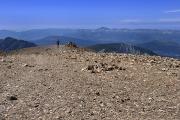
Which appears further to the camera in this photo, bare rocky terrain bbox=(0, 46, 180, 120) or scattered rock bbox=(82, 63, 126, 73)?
scattered rock bbox=(82, 63, 126, 73)

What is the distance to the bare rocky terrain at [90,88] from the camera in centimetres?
1028

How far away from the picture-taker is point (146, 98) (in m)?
11.7

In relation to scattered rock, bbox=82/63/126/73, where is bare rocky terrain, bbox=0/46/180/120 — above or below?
below

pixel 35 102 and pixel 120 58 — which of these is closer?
pixel 35 102

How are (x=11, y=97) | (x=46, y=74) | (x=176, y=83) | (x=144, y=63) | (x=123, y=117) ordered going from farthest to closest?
(x=144, y=63)
(x=46, y=74)
(x=176, y=83)
(x=11, y=97)
(x=123, y=117)

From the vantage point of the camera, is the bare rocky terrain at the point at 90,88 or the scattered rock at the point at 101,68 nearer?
the bare rocky terrain at the point at 90,88

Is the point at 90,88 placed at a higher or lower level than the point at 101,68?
lower

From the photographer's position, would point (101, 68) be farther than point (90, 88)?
Yes

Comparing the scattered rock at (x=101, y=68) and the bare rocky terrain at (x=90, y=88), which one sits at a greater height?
the scattered rock at (x=101, y=68)

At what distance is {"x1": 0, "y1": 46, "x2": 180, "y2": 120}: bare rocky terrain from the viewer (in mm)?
10281

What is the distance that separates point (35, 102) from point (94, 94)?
161 centimetres

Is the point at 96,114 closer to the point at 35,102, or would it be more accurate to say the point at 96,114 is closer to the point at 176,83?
the point at 35,102

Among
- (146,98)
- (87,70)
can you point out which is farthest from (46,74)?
(146,98)

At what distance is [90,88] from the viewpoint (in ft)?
41.9
